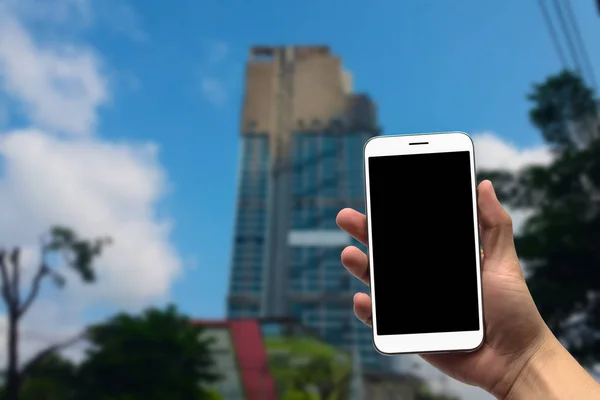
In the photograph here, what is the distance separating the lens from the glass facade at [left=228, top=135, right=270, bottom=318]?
1723cm

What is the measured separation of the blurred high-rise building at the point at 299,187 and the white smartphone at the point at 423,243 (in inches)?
544

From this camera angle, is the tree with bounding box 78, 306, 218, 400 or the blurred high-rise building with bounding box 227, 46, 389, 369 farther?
the blurred high-rise building with bounding box 227, 46, 389, 369

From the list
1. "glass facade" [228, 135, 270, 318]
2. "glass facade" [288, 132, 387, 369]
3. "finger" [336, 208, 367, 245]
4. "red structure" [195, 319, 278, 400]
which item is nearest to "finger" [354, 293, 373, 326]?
"finger" [336, 208, 367, 245]

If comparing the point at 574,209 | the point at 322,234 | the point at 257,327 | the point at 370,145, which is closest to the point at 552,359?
the point at 370,145

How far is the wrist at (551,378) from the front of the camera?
0.90 meters

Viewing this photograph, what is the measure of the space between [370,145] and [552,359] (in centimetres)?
51

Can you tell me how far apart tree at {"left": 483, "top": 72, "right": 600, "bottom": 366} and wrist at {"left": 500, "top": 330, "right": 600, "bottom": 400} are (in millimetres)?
10592

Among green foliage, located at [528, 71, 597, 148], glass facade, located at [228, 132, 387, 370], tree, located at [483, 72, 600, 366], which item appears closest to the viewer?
tree, located at [483, 72, 600, 366]

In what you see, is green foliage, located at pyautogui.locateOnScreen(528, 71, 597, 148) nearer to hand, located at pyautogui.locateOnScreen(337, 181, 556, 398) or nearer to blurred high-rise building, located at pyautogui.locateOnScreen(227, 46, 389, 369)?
blurred high-rise building, located at pyautogui.locateOnScreen(227, 46, 389, 369)

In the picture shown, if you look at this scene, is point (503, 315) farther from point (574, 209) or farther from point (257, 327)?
point (257, 327)

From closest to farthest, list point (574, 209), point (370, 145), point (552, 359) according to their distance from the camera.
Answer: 1. point (552, 359)
2. point (370, 145)
3. point (574, 209)

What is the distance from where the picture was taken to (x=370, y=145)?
121 cm

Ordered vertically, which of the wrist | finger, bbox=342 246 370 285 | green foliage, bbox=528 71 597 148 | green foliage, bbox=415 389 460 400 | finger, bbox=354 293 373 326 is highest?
green foliage, bbox=528 71 597 148

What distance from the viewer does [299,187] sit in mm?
18188
